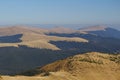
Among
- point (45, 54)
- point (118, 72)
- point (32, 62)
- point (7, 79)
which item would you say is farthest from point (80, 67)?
point (45, 54)

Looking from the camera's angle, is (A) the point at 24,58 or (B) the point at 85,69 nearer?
(B) the point at 85,69

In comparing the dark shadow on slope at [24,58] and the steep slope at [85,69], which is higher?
the steep slope at [85,69]

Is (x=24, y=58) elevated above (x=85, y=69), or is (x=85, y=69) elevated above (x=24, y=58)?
(x=85, y=69)

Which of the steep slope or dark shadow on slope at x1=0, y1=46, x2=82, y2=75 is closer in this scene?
the steep slope

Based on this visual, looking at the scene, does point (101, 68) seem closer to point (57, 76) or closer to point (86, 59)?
point (86, 59)

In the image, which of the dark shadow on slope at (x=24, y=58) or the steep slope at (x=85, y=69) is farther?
the dark shadow on slope at (x=24, y=58)

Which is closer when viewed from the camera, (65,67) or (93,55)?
(65,67)

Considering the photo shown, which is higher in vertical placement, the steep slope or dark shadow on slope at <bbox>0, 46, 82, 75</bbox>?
the steep slope

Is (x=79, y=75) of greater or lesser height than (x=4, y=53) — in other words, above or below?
above
